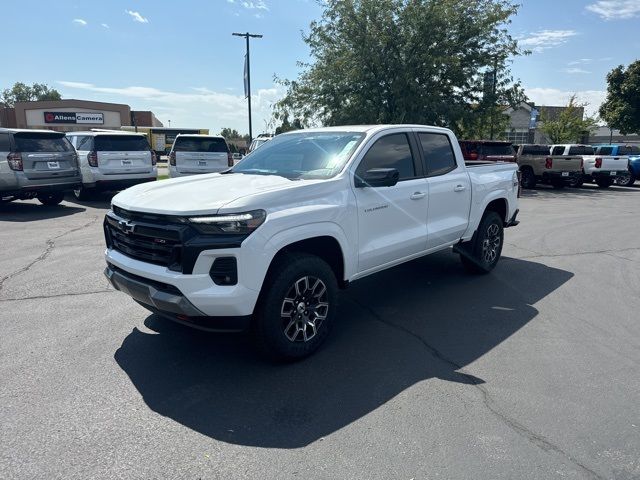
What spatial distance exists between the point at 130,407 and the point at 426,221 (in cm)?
343

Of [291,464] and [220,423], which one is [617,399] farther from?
[220,423]

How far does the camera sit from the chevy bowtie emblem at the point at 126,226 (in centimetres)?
374

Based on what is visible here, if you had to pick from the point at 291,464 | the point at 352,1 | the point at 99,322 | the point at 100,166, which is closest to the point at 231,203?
the point at 291,464

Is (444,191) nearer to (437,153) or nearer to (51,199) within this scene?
(437,153)

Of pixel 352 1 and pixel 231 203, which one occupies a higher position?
pixel 352 1

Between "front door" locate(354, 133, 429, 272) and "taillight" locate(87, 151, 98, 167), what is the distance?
9616mm

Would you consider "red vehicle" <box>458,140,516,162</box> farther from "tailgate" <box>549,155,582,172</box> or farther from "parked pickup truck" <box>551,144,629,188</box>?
"parked pickup truck" <box>551,144,629,188</box>

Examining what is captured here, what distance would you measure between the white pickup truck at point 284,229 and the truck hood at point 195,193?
A: 0.01 meters

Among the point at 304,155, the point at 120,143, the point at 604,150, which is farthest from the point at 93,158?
the point at 604,150

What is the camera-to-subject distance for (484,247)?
21.0 ft

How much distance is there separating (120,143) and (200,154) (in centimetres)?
207

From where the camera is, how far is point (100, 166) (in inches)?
478

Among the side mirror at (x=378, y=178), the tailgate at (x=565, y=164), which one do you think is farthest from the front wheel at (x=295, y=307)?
the tailgate at (x=565, y=164)

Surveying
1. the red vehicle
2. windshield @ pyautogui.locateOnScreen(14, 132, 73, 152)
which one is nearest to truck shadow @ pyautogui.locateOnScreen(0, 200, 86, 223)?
windshield @ pyautogui.locateOnScreen(14, 132, 73, 152)
